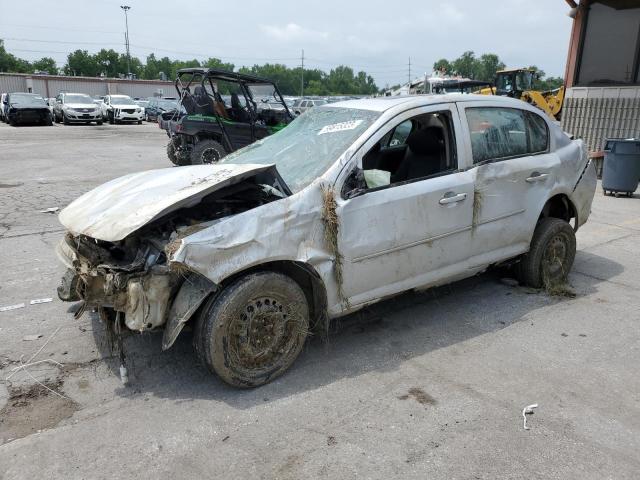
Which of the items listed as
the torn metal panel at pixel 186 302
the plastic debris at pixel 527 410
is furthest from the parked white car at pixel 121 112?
the plastic debris at pixel 527 410

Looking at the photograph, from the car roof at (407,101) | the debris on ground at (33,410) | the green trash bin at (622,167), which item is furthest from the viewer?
the green trash bin at (622,167)

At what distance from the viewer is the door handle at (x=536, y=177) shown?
15.1ft

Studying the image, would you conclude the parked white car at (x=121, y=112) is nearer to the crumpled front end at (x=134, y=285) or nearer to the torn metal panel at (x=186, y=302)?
the crumpled front end at (x=134, y=285)

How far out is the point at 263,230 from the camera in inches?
128

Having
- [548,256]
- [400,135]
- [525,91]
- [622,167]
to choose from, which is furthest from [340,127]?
[525,91]

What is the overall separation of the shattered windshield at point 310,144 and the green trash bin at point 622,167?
750 cm

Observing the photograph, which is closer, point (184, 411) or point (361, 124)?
point (184, 411)

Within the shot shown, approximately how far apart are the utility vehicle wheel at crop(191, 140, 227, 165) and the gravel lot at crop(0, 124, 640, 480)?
6.90 m

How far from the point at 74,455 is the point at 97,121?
1137 inches

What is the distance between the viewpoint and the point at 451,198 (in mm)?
4043

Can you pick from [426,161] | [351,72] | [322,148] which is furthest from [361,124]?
[351,72]

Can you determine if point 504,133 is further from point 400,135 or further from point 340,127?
point 340,127

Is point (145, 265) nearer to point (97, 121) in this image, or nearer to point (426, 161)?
point (426, 161)

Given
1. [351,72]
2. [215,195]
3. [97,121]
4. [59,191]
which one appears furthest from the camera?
[351,72]
